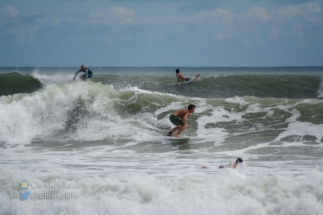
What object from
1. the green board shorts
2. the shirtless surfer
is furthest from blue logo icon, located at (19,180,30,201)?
the green board shorts

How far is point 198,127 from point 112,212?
818cm

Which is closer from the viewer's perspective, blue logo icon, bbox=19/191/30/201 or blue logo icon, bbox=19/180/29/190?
blue logo icon, bbox=19/191/30/201

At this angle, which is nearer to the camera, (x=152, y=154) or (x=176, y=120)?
(x=152, y=154)

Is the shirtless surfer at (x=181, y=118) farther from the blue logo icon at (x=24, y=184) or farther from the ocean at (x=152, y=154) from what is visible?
the blue logo icon at (x=24, y=184)

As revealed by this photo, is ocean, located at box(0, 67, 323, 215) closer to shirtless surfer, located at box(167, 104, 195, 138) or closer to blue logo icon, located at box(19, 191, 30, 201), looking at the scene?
blue logo icon, located at box(19, 191, 30, 201)

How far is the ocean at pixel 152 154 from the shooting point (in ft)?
21.5

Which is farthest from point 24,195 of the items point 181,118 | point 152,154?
point 181,118

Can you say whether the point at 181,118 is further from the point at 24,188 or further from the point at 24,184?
the point at 24,188

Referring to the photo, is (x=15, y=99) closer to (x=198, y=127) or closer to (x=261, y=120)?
(x=198, y=127)

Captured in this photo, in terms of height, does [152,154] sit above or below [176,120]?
below

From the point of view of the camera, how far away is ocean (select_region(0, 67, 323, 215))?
655 centimetres

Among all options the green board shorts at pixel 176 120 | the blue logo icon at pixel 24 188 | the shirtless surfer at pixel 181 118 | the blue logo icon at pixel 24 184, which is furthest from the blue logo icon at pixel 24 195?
the green board shorts at pixel 176 120

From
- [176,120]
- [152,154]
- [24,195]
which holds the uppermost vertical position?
[176,120]

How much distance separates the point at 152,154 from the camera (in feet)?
36.6
